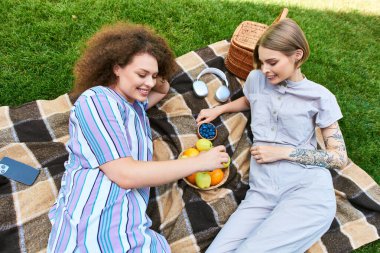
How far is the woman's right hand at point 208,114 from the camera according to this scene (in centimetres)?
305

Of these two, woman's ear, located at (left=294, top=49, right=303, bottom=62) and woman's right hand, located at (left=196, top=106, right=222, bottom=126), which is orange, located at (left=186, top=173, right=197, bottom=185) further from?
woman's ear, located at (left=294, top=49, right=303, bottom=62)

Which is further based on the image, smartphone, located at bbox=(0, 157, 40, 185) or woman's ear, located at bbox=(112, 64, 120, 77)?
smartphone, located at bbox=(0, 157, 40, 185)

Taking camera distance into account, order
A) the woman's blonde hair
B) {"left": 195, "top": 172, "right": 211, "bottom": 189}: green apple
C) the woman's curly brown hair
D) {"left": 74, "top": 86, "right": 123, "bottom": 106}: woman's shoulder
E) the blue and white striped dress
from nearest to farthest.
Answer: the blue and white striped dress < {"left": 74, "top": 86, "right": 123, "bottom": 106}: woman's shoulder < the woman's curly brown hair < the woman's blonde hair < {"left": 195, "top": 172, "right": 211, "bottom": 189}: green apple

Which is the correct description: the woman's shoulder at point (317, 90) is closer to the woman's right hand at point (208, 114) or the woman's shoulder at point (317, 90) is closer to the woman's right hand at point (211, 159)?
the woman's right hand at point (208, 114)

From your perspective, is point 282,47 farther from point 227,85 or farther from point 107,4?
point 107,4

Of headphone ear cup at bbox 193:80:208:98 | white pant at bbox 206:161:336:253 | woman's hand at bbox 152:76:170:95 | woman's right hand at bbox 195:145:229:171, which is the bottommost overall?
white pant at bbox 206:161:336:253

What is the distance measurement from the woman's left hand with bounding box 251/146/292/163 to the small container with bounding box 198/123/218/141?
45 cm

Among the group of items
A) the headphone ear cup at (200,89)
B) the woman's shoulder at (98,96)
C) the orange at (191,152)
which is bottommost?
the orange at (191,152)

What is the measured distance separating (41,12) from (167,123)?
213cm

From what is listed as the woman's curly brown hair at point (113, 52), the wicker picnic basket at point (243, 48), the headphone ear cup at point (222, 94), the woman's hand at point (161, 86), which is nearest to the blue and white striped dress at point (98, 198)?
the woman's curly brown hair at point (113, 52)

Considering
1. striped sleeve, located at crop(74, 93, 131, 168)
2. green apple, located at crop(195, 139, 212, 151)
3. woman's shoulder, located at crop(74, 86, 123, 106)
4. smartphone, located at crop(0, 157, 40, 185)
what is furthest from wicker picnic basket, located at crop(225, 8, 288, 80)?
smartphone, located at crop(0, 157, 40, 185)

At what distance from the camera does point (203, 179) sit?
254cm

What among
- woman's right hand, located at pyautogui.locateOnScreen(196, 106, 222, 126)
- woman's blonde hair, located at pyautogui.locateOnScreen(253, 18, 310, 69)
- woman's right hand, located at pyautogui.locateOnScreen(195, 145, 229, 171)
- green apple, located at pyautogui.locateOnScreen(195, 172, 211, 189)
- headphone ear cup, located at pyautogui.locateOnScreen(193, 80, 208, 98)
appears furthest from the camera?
headphone ear cup, located at pyautogui.locateOnScreen(193, 80, 208, 98)

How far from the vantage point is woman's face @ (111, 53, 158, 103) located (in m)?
2.23
